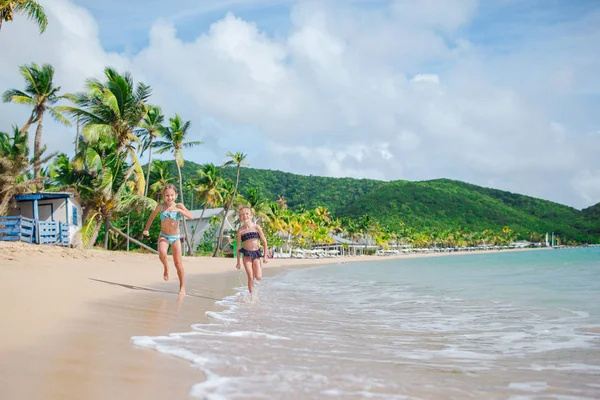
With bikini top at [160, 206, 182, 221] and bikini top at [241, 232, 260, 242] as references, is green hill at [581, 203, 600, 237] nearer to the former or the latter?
bikini top at [241, 232, 260, 242]

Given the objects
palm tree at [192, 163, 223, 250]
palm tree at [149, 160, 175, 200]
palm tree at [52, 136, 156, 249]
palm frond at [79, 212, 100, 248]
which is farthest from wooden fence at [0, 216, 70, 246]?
palm tree at [192, 163, 223, 250]

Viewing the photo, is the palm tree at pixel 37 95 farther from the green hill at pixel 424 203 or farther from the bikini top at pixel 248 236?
the green hill at pixel 424 203

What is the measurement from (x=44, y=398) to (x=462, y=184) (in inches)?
6268

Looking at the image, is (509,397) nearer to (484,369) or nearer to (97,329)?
(484,369)

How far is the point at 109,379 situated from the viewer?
2.83 meters

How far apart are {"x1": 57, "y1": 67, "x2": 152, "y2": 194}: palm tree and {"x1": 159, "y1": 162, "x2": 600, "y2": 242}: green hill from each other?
5907 cm

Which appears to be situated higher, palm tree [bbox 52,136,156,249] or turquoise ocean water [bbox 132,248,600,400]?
palm tree [bbox 52,136,156,249]

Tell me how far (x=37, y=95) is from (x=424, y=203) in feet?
370

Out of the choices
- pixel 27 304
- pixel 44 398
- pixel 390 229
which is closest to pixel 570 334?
pixel 44 398

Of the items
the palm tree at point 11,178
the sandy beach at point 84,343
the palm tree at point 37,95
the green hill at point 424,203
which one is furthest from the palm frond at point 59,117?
the green hill at point 424,203

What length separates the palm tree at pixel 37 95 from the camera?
2741 cm

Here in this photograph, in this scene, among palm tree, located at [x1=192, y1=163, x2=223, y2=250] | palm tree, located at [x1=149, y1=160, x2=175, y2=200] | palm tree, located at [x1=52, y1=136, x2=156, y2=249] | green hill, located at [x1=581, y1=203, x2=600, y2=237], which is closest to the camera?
palm tree, located at [x1=52, y1=136, x2=156, y2=249]

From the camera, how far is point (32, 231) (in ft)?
59.2

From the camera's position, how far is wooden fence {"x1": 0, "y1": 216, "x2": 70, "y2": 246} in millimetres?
17078
